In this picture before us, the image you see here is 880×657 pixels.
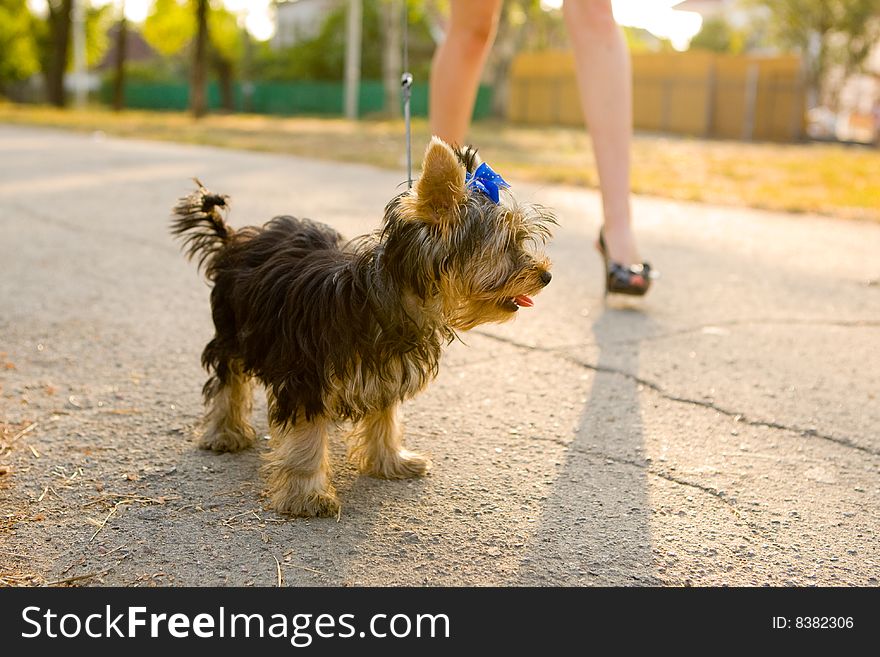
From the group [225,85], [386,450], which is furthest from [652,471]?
[225,85]

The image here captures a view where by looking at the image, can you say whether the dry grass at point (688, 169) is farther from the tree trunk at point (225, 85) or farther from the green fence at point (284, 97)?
the tree trunk at point (225, 85)

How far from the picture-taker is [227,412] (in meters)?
3.53

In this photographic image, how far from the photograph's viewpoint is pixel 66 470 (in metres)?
3.23

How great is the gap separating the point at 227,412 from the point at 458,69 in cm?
277

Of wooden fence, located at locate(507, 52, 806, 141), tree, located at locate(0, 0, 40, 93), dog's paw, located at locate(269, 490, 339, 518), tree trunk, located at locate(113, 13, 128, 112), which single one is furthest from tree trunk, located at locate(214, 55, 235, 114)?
dog's paw, located at locate(269, 490, 339, 518)

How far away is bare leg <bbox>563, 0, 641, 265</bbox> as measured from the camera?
17.1ft

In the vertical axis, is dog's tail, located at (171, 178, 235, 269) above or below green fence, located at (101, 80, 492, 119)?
below

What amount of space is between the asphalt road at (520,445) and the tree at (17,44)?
5736cm

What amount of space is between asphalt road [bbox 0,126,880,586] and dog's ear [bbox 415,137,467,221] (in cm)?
93

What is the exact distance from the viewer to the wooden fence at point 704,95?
30312mm

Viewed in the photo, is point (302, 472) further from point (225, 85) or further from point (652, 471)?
point (225, 85)

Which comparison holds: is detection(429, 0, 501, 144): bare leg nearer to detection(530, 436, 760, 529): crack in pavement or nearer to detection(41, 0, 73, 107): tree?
detection(530, 436, 760, 529): crack in pavement
